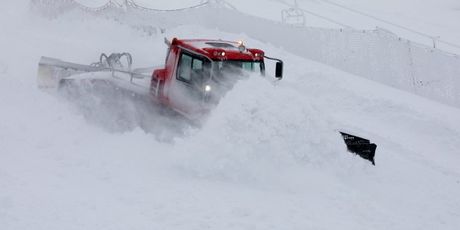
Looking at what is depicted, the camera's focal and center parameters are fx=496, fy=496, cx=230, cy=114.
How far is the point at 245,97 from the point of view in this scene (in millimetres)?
7902

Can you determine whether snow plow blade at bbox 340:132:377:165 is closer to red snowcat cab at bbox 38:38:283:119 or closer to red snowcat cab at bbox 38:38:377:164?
red snowcat cab at bbox 38:38:377:164

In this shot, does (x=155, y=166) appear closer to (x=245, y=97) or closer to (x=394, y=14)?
(x=245, y=97)

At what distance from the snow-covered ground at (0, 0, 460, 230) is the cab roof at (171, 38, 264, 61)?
2.71 feet

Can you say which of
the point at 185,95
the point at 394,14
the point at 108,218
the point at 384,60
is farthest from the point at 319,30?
the point at 394,14

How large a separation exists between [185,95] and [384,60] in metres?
9.09

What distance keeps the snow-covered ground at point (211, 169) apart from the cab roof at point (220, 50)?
83 cm

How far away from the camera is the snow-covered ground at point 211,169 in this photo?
20.0 ft

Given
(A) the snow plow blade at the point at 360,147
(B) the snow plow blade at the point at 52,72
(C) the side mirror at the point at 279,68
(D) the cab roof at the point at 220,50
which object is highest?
(D) the cab roof at the point at 220,50

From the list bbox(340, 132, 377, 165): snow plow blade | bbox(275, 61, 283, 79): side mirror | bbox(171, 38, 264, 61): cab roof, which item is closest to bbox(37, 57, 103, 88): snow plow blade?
bbox(171, 38, 264, 61): cab roof

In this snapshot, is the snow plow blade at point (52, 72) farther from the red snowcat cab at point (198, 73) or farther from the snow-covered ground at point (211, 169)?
the red snowcat cab at point (198, 73)

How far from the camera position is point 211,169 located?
7.41 m

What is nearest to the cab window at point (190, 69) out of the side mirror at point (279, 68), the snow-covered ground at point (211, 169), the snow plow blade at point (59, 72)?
the snow-covered ground at point (211, 169)

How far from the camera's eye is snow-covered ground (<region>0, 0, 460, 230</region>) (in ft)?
20.0

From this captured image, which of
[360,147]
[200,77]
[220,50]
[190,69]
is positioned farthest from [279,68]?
[360,147]
